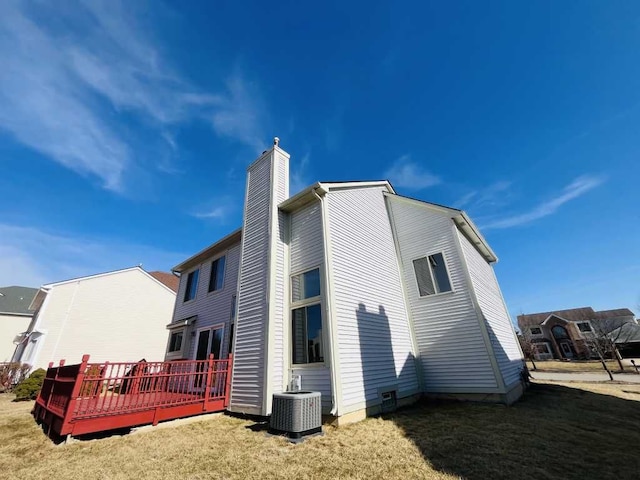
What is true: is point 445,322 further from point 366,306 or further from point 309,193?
point 309,193

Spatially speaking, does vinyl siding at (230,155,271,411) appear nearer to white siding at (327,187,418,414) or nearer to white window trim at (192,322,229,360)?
white siding at (327,187,418,414)

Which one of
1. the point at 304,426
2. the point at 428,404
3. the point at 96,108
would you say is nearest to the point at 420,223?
the point at 428,404

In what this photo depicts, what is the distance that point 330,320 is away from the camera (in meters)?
6.82

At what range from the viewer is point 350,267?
8242 mm

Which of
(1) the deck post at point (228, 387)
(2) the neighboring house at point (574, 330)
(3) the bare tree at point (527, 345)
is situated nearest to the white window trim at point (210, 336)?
(1) the deck post at point (228, 387)

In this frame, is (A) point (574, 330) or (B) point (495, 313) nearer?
(B) point (495, 313)

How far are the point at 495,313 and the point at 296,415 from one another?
979 cm

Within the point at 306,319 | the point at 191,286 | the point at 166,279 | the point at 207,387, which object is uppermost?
the point at 166,279

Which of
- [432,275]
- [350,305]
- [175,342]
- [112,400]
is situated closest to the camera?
[112,400]

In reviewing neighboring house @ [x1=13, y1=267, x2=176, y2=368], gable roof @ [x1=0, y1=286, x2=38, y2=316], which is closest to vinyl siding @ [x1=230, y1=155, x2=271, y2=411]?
neighboring house @ [x1=13, y1=267, x2=176, y2=368]

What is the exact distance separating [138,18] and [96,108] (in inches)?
134

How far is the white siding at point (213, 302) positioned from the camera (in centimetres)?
1055

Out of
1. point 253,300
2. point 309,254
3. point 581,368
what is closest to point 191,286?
point 253,300

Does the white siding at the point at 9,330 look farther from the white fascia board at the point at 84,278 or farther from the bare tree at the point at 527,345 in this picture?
the bare tree at the point at 527,345
